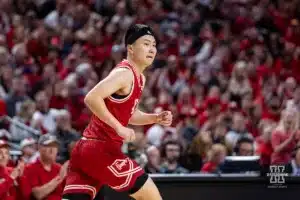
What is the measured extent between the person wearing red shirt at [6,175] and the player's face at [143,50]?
2.25 meters

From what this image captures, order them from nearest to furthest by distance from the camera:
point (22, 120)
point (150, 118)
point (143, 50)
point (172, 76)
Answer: point (143, 50)
point (150, 118)
point (22, 120)
point (172, 76)

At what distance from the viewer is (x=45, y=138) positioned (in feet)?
29.5

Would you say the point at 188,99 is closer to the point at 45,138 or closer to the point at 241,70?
the point at 241,70

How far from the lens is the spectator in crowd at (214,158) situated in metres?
9.84

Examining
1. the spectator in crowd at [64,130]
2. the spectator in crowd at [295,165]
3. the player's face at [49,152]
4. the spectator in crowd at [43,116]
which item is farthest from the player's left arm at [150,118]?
the spectator in crowd at [43,116]

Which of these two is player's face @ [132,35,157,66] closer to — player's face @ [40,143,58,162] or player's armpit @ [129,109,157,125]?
player's armpit @ [129,109,157,125]

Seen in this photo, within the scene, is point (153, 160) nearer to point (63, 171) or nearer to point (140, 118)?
point (63, 171)

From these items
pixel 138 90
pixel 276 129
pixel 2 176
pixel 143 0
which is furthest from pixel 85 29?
pixel 138 90

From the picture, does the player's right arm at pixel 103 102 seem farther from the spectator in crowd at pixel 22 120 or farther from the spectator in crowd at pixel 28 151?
the spectator in crowd at pixel 22 120

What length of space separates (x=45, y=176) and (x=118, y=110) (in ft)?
7.92

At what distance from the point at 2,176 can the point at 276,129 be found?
134 inches

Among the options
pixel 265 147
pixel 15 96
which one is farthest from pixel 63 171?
pixel 15 96

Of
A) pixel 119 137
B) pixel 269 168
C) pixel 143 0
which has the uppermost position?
pixel 143 0

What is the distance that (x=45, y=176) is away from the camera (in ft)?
29.3
